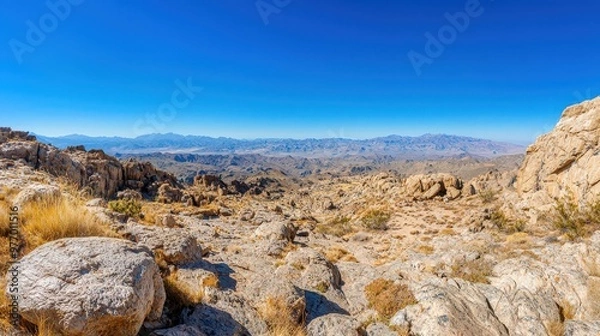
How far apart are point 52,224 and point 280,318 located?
210 inches

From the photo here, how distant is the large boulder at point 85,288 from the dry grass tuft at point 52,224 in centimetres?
144

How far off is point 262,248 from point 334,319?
842cm

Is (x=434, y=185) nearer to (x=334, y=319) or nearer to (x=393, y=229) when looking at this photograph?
(x=393, y=229)

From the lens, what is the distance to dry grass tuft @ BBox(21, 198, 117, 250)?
18.4 ft

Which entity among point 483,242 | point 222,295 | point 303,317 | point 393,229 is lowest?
point 393,229

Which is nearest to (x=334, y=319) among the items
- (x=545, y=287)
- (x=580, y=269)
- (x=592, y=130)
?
(x=545, y=287)

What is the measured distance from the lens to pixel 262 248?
15.0 meters

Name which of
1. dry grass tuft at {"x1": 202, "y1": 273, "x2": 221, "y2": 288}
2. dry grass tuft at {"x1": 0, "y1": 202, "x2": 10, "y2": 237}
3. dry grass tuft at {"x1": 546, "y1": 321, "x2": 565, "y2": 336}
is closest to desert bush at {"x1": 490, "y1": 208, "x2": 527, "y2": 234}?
dry grass tuft at {"x1": 546, "y1": 321, "x2": 565, "y2": 336}

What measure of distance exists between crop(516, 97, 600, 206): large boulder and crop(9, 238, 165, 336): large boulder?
24.7 metres

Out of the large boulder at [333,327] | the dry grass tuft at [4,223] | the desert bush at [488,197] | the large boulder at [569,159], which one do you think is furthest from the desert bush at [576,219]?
the dry grass tuft at [4,223]

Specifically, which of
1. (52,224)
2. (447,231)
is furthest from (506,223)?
(52,224)

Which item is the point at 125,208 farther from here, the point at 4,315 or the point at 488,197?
the point at 488,197

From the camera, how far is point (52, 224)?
5.77 metres

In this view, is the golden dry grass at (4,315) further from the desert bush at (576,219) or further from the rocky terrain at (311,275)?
the desert bush at (576,219)
